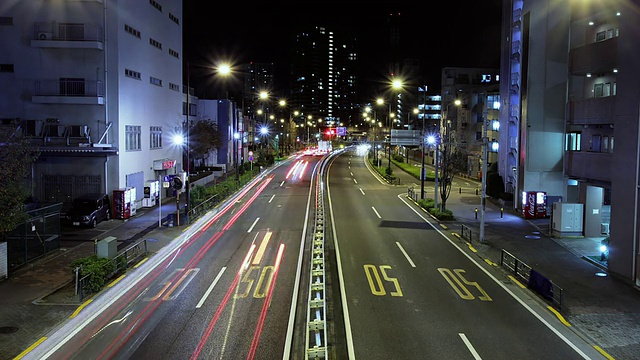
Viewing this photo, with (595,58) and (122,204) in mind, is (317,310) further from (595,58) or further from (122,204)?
(595,58)

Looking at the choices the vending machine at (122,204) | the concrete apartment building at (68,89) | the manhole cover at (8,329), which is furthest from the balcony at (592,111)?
the concrete apartment building at (68,89)

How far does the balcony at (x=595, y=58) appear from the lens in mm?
27391

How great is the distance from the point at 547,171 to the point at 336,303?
27.0 meters

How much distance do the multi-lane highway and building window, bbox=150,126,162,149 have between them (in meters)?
12.5

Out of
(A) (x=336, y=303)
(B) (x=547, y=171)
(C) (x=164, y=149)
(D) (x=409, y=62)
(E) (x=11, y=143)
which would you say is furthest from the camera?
(D) (x=409, y=62)

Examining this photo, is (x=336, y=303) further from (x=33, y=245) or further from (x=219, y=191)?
(x=219, y=191)

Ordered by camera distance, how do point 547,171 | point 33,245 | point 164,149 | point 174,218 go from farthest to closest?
1. point 164,149
2. point 547,171
3. point 174,218
4. point 33,245

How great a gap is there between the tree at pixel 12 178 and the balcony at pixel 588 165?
27.4 meters

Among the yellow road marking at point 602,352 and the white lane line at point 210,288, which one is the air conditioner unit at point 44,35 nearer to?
the white lane line at point 210,288

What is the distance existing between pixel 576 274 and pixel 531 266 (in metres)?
1.87

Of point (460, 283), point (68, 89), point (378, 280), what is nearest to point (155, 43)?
point (68, 89)

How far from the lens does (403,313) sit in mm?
15711

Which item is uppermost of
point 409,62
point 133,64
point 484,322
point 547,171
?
point 409,62

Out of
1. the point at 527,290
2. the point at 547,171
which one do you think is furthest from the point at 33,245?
the point at 547,171
